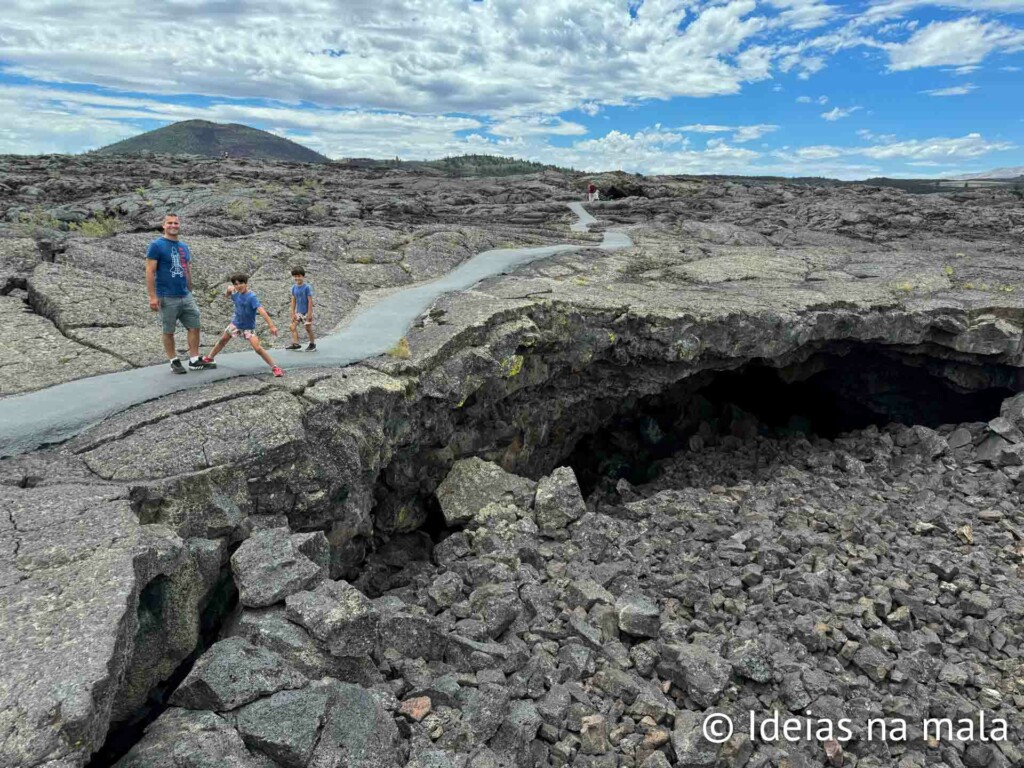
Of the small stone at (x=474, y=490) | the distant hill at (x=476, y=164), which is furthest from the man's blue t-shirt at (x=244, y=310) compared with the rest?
the distant hill at (x=476, y=164)

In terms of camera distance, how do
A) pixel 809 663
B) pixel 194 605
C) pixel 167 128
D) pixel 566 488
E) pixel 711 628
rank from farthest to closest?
pixel 167 128, pixel 566 488, pixel 711 628, pixel 809 663, pixel 194 605

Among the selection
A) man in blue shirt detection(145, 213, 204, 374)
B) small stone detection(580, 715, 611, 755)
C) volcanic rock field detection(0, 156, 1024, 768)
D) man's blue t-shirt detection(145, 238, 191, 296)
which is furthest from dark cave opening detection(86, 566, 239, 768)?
man's blue t-shirt detection(145, 238, 191, 296)

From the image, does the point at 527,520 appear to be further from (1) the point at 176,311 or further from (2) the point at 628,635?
(1) the point at 176,311

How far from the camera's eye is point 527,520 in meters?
11.0

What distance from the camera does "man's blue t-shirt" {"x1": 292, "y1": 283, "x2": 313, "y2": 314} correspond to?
11312 millimetres

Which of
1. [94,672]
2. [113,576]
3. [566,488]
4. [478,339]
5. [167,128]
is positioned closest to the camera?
[94,672]

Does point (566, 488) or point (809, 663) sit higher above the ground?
point (566, 488)

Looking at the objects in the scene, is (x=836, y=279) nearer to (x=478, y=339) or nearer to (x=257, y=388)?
(x=478, y=339)

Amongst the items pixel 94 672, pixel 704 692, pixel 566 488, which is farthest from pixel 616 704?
pixel 94 672

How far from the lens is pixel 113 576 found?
5223 millimetres

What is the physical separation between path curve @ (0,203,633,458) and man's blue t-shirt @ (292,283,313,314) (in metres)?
0.76

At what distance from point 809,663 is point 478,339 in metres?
7.89

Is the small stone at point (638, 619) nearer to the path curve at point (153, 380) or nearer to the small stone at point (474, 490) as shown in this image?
the small stone at point (474, 490)

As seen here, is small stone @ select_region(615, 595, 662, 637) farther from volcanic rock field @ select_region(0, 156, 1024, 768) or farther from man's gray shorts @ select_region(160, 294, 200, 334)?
man's gray shorts @ select_region(160, 294, 200, 334)
